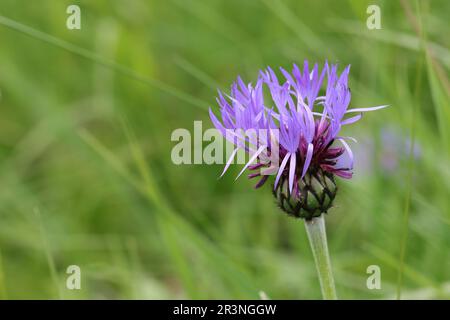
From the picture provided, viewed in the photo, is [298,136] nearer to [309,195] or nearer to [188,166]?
[309,195]

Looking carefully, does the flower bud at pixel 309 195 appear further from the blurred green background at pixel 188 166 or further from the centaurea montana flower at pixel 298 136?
→ the blurred green background at pixel 188 166

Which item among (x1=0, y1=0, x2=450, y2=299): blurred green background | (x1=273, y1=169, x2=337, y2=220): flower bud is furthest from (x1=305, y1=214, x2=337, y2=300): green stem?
(x1=0, y1=0, x2=450, y2=299): blurred green background

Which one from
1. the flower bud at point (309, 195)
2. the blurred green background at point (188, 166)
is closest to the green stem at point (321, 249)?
the flower bud at point (309, 195)

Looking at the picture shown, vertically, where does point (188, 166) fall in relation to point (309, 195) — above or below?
above

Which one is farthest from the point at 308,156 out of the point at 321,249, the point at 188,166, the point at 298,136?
the point at 188,166

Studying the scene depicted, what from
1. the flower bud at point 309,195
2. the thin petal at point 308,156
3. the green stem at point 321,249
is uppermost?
the thin petal at point 308,156
